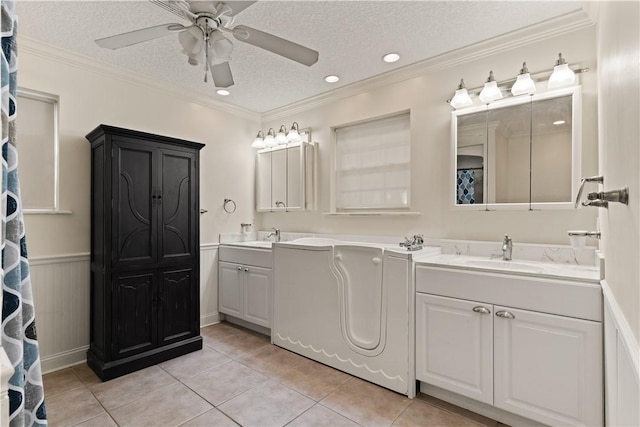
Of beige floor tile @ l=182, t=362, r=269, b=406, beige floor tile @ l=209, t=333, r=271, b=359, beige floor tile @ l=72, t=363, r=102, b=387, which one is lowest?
beige floor tile @ l=72, t=363, r=102, b=387

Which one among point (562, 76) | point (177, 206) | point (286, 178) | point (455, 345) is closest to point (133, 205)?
point (177, 206)

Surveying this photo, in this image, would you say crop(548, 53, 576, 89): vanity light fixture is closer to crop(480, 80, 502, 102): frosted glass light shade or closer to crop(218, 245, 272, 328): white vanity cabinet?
crop(480, 80, 502, 102): frosted glass light shade

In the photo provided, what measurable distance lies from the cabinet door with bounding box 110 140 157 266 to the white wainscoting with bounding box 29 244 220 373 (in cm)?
53

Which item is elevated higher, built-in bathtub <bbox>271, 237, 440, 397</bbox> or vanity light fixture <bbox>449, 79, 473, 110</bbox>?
vanity light fixture <bbox>449, 79, 473, 110</bbox>

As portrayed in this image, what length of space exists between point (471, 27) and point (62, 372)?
4.13 metres

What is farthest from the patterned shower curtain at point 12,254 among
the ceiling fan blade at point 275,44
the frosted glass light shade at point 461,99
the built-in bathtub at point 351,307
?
the frosted glass light shade at point 461,99

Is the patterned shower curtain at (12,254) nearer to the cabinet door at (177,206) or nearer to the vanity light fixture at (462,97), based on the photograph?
the cabinet door at (177,206)

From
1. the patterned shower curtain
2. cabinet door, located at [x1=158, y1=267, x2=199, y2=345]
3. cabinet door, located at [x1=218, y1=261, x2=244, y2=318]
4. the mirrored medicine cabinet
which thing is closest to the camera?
the patterned shower curtain

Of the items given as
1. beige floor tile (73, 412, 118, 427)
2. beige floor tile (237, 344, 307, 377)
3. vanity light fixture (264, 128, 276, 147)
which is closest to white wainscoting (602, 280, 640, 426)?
beige floor tile (237, 344, 307, 377)

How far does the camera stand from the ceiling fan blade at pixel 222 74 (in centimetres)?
206

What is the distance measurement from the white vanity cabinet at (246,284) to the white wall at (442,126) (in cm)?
72

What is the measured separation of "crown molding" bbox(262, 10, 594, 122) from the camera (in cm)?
222

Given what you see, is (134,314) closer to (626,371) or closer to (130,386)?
(130,386)

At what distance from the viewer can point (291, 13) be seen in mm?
2191
